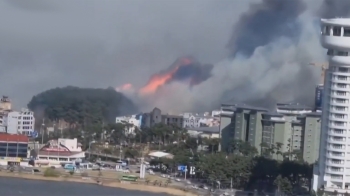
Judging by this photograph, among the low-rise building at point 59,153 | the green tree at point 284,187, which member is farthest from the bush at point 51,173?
the green tree at point 284,187

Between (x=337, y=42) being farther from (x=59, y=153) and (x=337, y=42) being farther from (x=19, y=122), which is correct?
(x=19, y=122)

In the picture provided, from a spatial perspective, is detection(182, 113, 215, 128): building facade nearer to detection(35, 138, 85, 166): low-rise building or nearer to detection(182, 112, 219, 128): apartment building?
detection(182, 112, 219, 128): apartment building

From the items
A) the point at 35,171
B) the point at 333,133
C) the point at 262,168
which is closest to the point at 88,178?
the point at 35,171

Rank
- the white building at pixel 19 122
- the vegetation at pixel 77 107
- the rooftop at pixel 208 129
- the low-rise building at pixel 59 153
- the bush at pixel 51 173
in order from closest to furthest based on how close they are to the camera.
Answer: the bush at pixel 51 173 < the low-rise building at pixel 59 153 < the white building at pixel 19 122 < the rooftop at pixel 208 129 < the vegetation at pixel 77 107

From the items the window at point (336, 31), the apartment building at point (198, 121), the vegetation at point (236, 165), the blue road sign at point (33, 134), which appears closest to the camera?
the window at point (336, 31)

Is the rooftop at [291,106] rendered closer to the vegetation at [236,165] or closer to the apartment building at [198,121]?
the vegetation at [236,165]

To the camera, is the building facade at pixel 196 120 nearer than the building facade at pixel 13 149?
No
